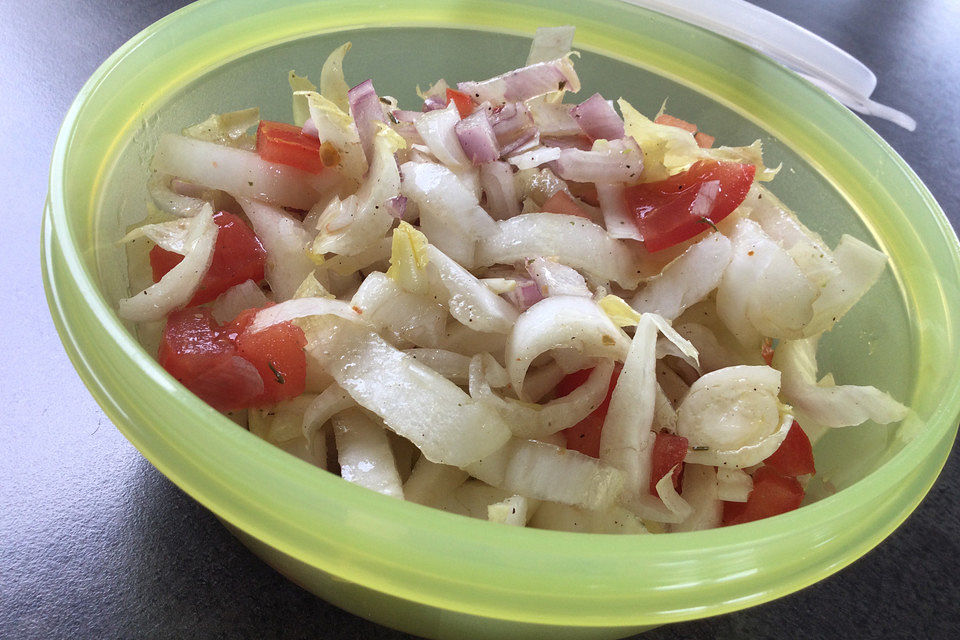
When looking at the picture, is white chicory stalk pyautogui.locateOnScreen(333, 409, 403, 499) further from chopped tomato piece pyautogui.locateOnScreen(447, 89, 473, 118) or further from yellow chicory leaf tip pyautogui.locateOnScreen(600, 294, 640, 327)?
chopped tomato piece pyautogui.locateOnScreen(447, 89, 473, 118)

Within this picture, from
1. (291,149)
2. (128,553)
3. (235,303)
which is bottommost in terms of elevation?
(128,553)

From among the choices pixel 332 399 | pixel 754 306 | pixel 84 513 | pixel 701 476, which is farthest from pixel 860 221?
pixel 84 513

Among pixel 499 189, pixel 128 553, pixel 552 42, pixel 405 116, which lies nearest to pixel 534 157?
pixel 499 189

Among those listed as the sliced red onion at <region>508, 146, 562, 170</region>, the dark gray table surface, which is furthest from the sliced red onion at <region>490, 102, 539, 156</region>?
the dark gray table surface

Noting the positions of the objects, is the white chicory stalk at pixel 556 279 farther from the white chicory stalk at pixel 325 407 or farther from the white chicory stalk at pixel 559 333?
the white chicory stalk at pixel 325 407

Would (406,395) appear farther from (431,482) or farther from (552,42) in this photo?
(552,42)

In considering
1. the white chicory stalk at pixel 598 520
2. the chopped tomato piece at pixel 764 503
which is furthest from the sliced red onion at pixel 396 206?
the chopped tomato piece at pixel 764 503
